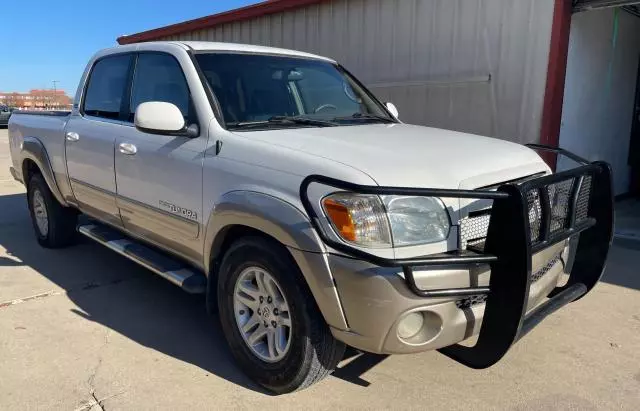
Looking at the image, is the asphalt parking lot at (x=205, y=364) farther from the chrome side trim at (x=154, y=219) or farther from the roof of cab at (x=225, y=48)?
the roof of cab at (x=225, y=48)

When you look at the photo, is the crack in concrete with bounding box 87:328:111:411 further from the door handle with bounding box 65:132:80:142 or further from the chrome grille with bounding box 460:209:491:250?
the chrome grille with bounding box 460:209:491:250

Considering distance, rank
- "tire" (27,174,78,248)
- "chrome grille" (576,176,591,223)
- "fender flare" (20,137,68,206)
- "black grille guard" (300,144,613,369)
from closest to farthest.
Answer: "black grille guard" (300,144,613,369), "chrome grille" (576,176,591,223), "fender flare" (20,137,68,206), "tire" (27,174,78,248)

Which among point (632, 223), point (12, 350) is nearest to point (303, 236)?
point (12, 350)

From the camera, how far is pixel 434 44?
7152 mm

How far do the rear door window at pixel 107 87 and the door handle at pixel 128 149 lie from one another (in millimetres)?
469

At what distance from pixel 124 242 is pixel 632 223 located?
6.41m

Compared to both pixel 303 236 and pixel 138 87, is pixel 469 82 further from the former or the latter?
pixel 303 236

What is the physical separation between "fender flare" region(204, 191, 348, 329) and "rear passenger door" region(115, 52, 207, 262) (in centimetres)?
48

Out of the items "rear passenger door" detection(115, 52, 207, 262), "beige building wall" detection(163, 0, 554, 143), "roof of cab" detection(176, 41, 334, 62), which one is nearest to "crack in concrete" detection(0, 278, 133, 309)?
"rear passenger door" detection(115, 52, 207, 262)

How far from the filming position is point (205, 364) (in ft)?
10.5

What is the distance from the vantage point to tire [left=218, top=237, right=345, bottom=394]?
8.41 ft

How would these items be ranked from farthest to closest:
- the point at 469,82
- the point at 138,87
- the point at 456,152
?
the point at 469,82, the point at 138,87, the point at 456,152

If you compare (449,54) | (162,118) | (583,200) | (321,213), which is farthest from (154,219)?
(449,54)

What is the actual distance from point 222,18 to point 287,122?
26.4 ft
